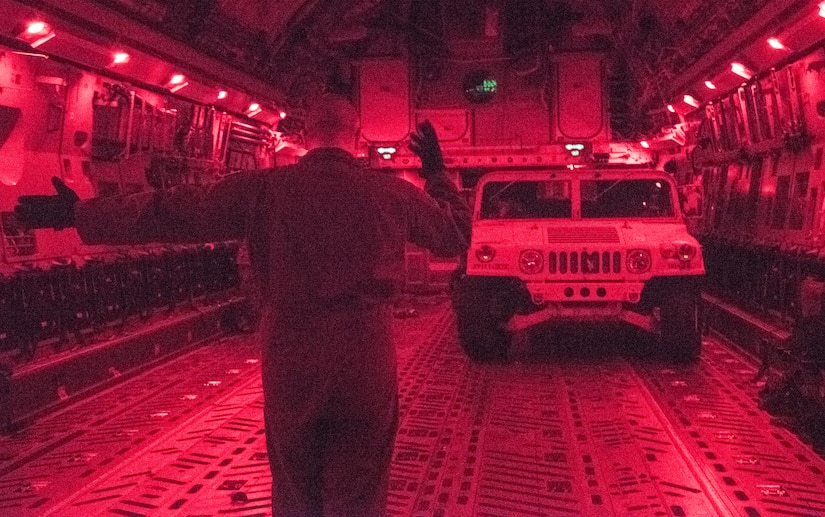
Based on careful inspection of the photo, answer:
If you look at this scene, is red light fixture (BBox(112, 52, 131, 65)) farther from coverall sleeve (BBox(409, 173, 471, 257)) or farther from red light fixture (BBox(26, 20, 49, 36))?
coverall sleeve (BBox(409, 173, 471, 257))

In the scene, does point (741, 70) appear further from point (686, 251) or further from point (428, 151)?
point (428, 151)

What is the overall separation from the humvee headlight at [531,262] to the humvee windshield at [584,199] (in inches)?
53.9

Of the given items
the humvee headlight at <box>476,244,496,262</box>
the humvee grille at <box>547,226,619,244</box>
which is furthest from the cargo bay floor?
the humvee grille at <box>547,226,619,244</box>

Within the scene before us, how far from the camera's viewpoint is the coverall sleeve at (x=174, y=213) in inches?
106

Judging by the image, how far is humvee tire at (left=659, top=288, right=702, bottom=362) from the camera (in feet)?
28.1

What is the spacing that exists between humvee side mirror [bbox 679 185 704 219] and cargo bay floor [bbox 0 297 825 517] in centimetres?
179

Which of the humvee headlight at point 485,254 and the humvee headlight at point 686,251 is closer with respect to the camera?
the humvee headlight at point 686,251

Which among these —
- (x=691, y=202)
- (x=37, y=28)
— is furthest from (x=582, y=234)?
(x=37, y=28)

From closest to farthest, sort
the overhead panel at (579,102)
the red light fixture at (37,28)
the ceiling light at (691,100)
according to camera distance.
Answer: the red light fixture at (37,28) → the ceiling light at (691,100) → the overhead panel at (579,102)

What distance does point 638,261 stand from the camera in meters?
8.59

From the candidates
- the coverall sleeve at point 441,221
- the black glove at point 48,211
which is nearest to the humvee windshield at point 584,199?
the coverall sleeve at point 441,221

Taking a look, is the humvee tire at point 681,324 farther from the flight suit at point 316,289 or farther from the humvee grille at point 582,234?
the flight suit at point 316,289

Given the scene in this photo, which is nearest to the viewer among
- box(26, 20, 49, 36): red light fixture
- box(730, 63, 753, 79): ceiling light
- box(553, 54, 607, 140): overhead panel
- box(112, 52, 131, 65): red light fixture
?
box(26, 20, 49, 36): red light fixture

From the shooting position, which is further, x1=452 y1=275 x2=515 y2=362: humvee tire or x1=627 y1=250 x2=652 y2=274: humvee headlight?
x1=452 y1=275 x2=515 y2=362: humvee tire
